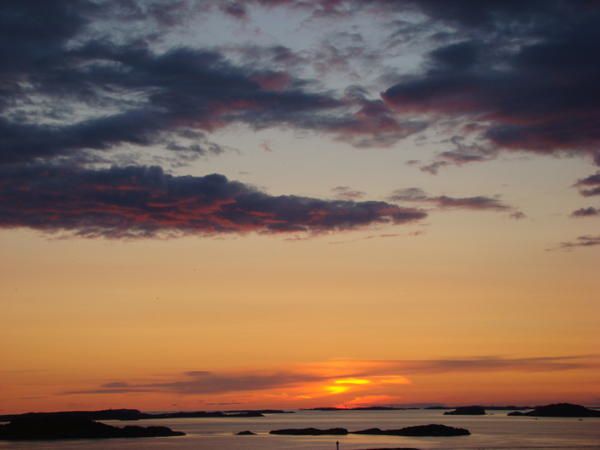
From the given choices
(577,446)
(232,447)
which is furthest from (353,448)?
(577,446)

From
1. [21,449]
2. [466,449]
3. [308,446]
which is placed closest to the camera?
[466,449]

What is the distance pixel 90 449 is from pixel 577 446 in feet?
322

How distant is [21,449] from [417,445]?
80162 millimetres

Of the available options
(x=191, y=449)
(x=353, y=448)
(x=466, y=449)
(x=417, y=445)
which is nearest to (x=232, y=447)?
(x=191, y=449)

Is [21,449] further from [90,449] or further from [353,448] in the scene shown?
[353,448]

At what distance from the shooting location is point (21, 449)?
155m

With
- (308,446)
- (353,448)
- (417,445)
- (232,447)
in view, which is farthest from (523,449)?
(232,447)

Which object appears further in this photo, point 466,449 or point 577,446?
point 577,446

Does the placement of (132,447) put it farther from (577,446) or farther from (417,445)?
(577,446)

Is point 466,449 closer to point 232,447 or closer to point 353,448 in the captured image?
point 353,448

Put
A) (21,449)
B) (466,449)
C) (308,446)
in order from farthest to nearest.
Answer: (308,446), (21,449), (466,449)

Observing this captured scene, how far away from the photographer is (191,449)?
158 m

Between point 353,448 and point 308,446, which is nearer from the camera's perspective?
point 353,448

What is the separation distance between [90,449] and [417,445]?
6648 cm
